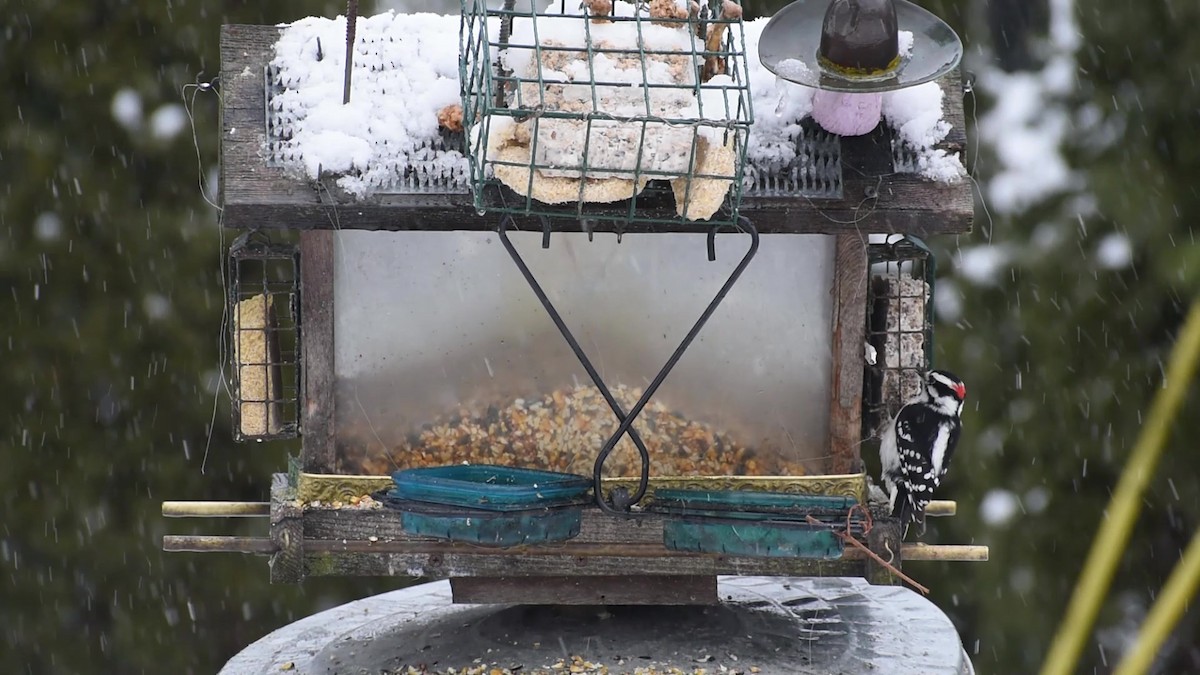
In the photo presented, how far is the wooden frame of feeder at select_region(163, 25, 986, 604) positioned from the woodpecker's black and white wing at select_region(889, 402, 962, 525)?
0.08 metres

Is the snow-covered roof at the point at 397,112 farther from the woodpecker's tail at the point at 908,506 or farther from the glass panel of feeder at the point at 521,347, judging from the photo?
the woodpecker's tail at the point at 908,506

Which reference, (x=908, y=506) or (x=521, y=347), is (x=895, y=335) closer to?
(x=908, y=506)

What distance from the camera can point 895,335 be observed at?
11.6 feet

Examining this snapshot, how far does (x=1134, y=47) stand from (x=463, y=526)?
13.6 ft

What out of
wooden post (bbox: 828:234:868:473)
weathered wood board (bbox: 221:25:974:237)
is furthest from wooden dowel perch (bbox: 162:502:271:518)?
wooden post (bbox: 828:234:868:473)

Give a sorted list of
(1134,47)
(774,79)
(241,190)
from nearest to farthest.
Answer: (241,190) < (774,79) < (1134,47)

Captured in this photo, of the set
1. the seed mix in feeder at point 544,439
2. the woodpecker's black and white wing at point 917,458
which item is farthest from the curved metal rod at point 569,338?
the woodpecker's black and white wing at point 917,458

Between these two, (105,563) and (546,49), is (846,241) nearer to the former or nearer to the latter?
(546,49)

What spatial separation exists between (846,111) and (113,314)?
3.92 metres

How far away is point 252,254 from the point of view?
3.36m

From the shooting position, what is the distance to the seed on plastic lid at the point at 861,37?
2.87 metres

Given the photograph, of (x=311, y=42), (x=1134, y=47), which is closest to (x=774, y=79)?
(x=311, y=42)

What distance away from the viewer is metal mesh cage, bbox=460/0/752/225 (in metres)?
2.78

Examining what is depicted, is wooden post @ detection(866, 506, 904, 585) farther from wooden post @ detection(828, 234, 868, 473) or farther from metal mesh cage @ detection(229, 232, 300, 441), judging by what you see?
metal mesh cage @ detection(229, 232, 300, 441)
